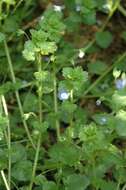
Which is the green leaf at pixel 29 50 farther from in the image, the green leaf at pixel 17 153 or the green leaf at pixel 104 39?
the green leaf at pixel 104 39

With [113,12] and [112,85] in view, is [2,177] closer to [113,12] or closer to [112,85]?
[112,85]

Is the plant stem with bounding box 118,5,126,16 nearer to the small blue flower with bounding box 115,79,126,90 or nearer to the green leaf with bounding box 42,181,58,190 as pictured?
the small blue flower with bounding box 115,79,126,90

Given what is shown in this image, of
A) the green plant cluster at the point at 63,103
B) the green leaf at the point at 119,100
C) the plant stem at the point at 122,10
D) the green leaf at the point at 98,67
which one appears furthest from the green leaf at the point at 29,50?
the plant stem at the point at 122,10

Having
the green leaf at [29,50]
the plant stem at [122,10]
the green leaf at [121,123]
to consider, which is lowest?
the plant stem at [122,10]

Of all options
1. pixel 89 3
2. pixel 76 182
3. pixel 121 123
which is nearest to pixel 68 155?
pixel 76 182

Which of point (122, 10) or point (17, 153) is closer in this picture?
point (17, 153)

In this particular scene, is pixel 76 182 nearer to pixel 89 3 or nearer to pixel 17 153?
pixel 17 153
